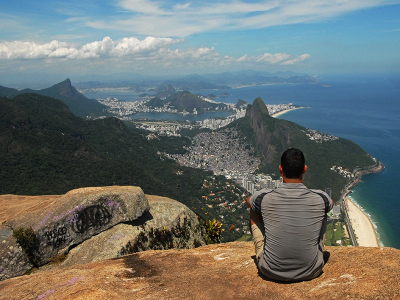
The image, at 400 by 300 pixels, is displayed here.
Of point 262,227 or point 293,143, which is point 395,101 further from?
point 262,227

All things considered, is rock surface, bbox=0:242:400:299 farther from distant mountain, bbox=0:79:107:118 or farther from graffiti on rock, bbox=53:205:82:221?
distant mountain, bbox=0:79:107:118

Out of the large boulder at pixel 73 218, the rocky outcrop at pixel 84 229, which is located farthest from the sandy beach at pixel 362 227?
the large boulder at pixel 73 218

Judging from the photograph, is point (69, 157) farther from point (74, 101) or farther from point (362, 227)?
point (74, 101)

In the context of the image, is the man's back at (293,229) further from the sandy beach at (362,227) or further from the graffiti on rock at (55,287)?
the sandy beach at (362,227)

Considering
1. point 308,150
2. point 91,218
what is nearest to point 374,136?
point 308,150

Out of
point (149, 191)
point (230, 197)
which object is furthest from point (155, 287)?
point (230, 197)
